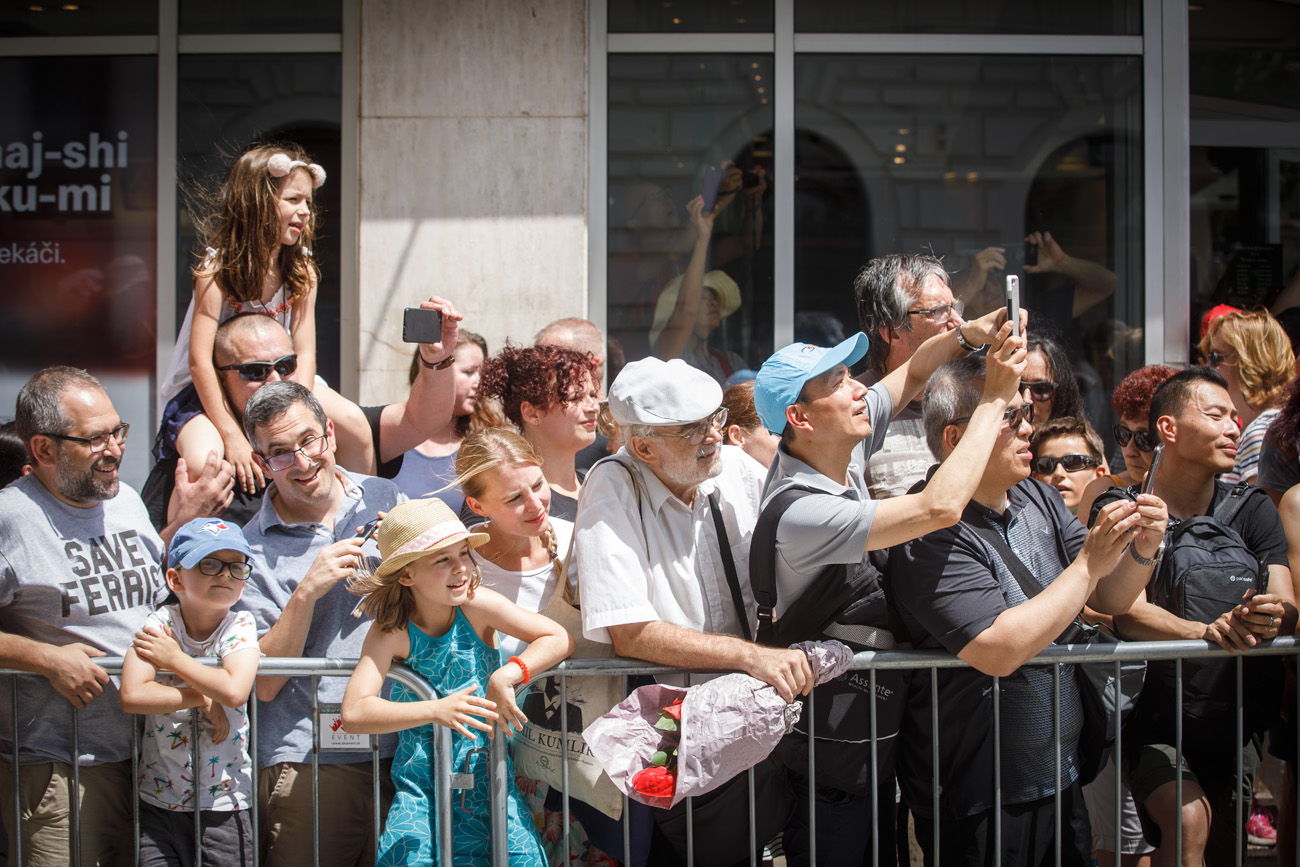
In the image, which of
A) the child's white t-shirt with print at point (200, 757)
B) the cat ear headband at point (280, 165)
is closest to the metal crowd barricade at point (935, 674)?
the child's white t-shirt with print at point (200, 757)

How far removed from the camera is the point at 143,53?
20.2ft

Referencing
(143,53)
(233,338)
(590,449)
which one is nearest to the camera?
(233,338)

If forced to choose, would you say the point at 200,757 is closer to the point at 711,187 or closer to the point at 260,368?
the point at 260,368

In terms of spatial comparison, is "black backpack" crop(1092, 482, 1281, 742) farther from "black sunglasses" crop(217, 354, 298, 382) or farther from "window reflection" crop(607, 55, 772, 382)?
"window reflection" crop(607, 55, 772, 382)

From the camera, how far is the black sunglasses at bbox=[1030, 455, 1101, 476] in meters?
4.31

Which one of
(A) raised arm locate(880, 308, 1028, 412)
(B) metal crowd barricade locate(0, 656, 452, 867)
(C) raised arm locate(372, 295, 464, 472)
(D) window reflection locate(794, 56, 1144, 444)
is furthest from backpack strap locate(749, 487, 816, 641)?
(D) window reflection locate(794, 56, 1144, 444)

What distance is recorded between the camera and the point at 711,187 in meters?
6.17

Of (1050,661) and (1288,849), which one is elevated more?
(1050,661)

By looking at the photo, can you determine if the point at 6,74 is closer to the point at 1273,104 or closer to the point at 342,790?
the point at 342,790

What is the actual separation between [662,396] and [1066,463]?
82.1 inches

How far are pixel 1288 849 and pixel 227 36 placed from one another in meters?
6.24

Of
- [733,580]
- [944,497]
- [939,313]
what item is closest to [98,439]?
[733,580]

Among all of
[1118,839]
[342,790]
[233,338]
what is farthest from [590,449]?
[1118,839]

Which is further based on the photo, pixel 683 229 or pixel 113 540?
pixel 683 229
